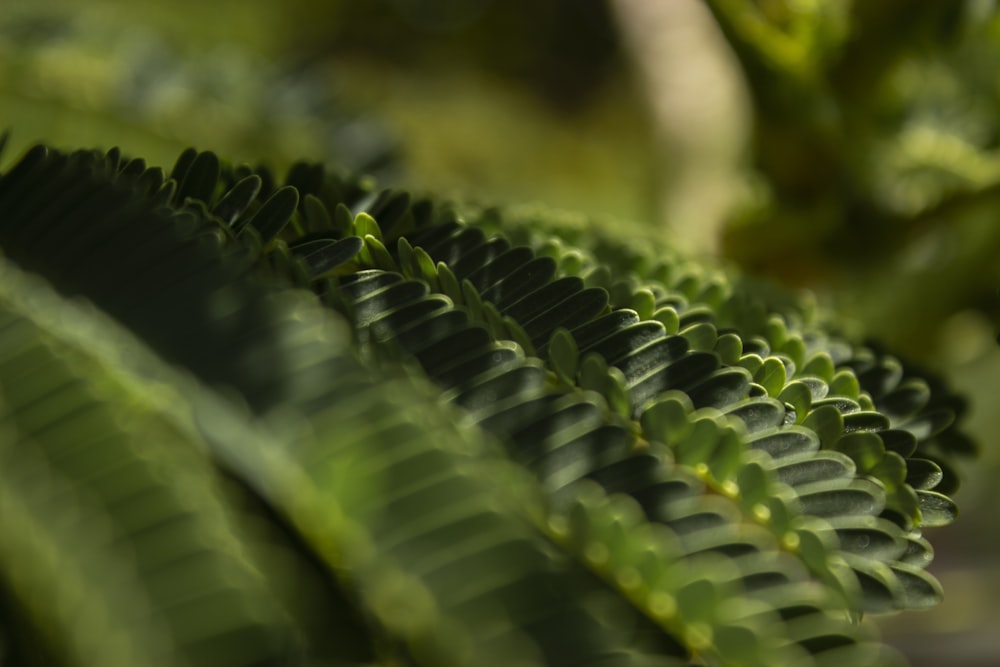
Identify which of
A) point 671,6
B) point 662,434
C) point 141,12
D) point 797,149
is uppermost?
point 671,6

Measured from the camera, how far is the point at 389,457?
1.20 feet

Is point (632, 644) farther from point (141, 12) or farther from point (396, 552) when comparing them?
point (141, 12)

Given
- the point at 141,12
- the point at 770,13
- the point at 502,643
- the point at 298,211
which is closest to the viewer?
the point at 502,643

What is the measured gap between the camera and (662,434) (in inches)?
19.7

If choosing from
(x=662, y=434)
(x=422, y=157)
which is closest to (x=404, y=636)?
(x=662, y=434)

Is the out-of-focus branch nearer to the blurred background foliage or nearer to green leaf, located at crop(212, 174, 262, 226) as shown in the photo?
the blurred background foliage

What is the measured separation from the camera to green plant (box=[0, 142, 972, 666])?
0.35 m

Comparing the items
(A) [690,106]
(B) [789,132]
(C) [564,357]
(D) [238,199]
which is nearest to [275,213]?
(D) [238,199]

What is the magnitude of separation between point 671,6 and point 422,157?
0.64m

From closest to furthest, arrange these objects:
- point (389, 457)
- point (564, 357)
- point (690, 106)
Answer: point (389, 457) < point (564, 357) < point (690, 106)

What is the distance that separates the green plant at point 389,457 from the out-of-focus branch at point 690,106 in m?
0.76

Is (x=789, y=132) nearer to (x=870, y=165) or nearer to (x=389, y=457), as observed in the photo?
Result: (x=870, y=165)

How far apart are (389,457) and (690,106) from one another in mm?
1330

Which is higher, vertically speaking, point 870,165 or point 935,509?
point 870,165
